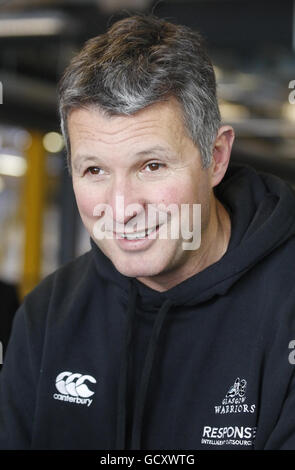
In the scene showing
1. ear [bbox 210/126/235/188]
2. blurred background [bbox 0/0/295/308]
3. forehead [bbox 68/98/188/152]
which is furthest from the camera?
blurred background [bbox 0/0/295/308]

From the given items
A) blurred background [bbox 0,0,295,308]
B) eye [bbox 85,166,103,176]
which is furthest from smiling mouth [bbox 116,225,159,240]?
blurred background [bbox 0,0,295,308]

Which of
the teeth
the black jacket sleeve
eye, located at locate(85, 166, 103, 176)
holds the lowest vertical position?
the black jacket sleeve

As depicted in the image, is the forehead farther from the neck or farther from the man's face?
the neck

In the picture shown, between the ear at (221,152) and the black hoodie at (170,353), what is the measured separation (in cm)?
10

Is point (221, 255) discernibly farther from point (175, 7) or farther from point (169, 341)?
point (175, 7)

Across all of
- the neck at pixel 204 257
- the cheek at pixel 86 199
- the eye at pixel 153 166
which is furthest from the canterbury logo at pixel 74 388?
the eye at pixel 153 166

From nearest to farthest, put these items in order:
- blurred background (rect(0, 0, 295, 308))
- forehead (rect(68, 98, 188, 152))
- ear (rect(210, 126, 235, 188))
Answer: forehead (rect(68, 98, 188, 152)) → ear (rect(210, 126, 235, 188)) → blurred background (rect(0, 0, 295, 308))

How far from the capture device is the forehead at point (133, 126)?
1166 mm

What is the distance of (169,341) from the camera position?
1361mm

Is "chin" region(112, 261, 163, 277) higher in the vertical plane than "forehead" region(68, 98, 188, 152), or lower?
lower

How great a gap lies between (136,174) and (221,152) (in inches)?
8.8

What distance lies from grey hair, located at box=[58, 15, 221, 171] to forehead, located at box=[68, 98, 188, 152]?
0.01m

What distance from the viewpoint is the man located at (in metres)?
1.19

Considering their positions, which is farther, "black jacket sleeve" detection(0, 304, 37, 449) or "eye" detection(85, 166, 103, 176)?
"black jacket sleeve" detection(0, 304, 37, 449)
